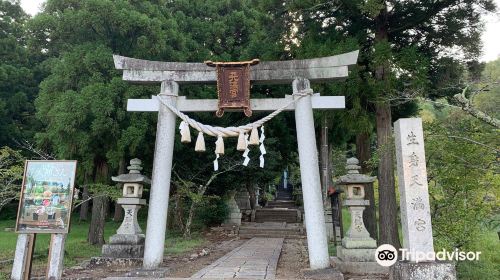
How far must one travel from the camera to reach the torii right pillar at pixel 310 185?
7.22m

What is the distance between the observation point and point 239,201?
70.3 ft

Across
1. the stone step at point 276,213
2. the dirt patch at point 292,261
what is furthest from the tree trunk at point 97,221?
the stone step at point 276,213

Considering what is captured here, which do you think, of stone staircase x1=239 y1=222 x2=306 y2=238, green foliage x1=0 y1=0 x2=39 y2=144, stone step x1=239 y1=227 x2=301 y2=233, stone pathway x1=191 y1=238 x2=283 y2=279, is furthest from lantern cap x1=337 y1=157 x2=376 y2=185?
green foliage x1=0 y1=0 x2=39 y2=144

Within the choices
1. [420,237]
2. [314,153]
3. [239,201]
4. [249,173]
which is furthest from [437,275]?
[239,201]

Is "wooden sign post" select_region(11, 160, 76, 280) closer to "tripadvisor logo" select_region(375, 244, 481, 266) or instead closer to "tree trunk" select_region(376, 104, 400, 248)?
"tripadvisor logo" select_region(375, 244, 481, 266)

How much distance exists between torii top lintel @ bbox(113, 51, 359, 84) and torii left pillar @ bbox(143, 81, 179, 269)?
29 centimetres

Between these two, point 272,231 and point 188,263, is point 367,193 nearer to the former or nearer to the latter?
point 188,263

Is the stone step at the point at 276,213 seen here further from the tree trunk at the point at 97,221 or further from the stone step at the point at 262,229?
the tree trunk at the point at 97,221

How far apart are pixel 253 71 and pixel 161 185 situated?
316 centimetres

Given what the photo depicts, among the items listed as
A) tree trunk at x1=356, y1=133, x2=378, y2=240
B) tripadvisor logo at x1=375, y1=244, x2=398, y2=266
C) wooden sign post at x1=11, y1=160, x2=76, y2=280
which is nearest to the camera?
wooden sign post at x1=11, y1=160, x2=76, y2=280

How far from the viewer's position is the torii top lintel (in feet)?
26.2

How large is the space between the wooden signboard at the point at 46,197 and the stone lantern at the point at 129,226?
297 centimetres

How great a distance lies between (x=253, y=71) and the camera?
823cm

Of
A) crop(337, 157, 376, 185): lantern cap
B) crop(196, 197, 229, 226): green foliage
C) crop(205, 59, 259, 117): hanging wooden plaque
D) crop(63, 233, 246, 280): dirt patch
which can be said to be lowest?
crop(63, 233, 246, 280): dirt patch
